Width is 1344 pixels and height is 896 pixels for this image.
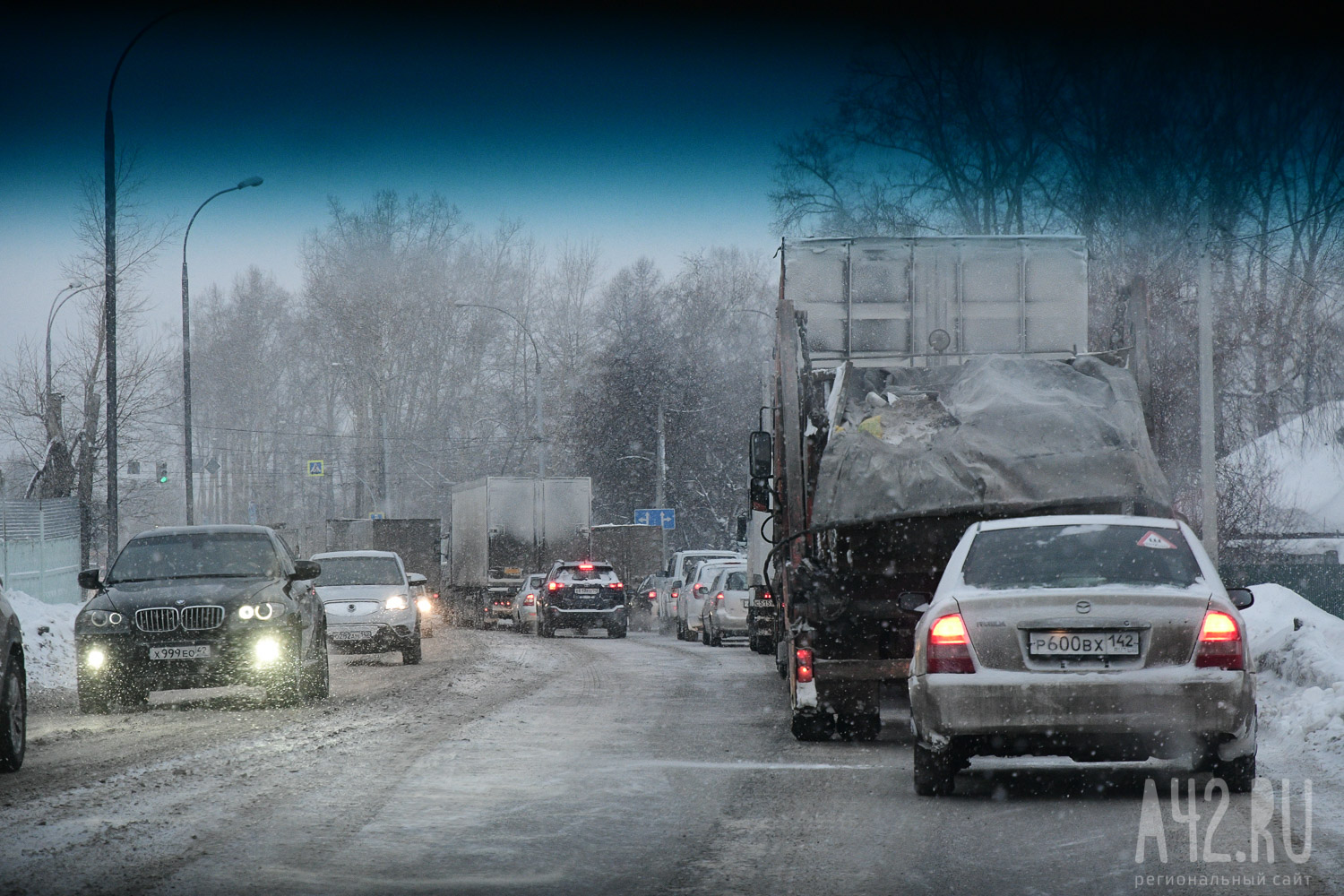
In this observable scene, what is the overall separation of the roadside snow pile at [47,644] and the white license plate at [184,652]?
11.6 ft

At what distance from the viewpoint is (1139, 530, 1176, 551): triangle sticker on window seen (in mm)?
9297

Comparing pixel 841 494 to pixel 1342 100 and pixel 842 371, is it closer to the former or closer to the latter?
pixel 842 371

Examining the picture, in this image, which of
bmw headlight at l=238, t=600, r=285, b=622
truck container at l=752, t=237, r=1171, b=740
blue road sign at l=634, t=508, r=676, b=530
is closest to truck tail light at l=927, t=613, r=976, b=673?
truck container at l=752, t=237, r=1171, b=740

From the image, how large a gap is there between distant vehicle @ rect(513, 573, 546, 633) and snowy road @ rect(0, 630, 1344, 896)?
2509cm

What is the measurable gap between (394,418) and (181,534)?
189 ft

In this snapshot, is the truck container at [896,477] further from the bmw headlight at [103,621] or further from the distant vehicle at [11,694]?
the bmw headlight at [103,621]

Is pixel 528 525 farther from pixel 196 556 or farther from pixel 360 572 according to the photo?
pixel 196 556

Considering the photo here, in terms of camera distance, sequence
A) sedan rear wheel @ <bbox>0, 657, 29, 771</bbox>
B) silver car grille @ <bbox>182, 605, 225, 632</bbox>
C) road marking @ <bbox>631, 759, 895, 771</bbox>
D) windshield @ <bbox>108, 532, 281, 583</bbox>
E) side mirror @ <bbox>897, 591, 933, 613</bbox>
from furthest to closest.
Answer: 1. windshield @ <bbox>108, 532, 281, 583</bbox>
2. silver car grille @ <bbox>182, 605, 225, 632</bbox>
3. road marking @ <bbox>631, 759, 895, 771</bbox>
4. sedan rear wheel @ <bbox>0, 657, 29, 771</bbox>
5. side mirror @ <bbox>897, 591, 933, 613</bbox>

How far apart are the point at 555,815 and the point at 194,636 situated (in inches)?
293

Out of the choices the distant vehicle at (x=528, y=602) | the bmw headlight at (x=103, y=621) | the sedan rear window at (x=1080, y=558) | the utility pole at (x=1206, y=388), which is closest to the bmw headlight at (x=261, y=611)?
the bmw headlight at (x=103, y=621)

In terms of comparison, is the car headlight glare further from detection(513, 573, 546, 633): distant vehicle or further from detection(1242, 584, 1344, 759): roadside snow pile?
detection(513, 573, 546, 633): distant vehicle

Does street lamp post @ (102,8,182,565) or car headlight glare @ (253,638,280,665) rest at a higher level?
street lamp post @ (102,8,182,565)

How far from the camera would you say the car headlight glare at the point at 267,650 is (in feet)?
49.5

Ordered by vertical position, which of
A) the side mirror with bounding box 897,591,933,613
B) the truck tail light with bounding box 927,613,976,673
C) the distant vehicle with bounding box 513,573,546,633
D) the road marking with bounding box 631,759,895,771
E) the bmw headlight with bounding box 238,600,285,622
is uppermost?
the side mirror with bounding box 897,591,933,613
